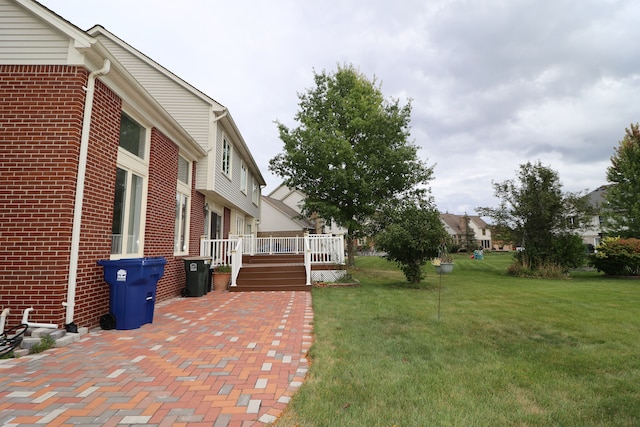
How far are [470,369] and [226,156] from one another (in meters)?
11.6

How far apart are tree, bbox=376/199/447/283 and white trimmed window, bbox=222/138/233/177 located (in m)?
6.78

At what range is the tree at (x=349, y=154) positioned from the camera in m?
16.2

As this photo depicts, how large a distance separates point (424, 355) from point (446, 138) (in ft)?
53.1

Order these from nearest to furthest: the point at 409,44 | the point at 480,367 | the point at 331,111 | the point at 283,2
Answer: the point at 480,367 → the point at 283,2 → the point at 409,44 → the point at 331,111

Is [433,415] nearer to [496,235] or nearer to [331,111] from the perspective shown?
[331,111]

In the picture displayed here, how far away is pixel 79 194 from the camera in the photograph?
15.2ft

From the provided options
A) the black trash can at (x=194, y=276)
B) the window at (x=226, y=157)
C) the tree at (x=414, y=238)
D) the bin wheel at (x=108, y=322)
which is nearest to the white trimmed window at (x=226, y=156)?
the window at (x=226, y=157)

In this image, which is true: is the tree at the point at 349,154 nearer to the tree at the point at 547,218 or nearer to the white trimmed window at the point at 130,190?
the tree at the point at 547,218

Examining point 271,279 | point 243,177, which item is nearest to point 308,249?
point 271,279

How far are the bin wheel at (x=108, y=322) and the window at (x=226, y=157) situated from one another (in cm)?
763

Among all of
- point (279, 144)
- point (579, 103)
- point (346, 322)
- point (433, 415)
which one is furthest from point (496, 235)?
point (433, 415)

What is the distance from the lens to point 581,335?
4.95m

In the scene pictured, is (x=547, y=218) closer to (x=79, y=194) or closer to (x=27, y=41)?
(x=79, y=194)

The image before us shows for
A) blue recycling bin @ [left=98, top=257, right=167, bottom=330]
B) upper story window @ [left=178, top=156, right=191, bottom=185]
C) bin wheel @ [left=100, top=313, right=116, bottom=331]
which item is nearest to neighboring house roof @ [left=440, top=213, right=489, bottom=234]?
upper story window @ [left=178, top=156, right=191, bottom=185]
